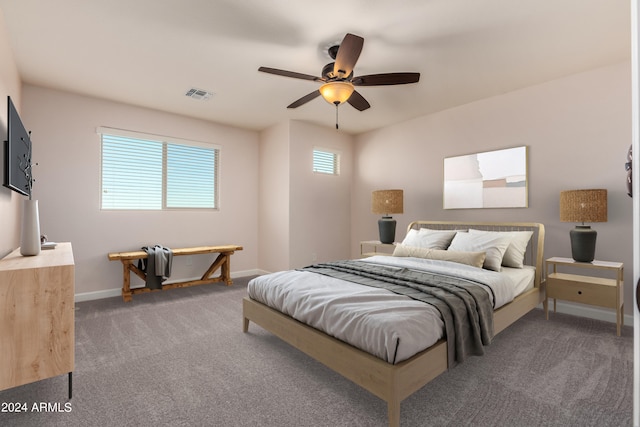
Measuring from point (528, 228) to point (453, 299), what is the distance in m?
2.31

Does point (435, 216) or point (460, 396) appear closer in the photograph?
point (460, 396)

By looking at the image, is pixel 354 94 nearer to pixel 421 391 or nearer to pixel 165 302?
pixel 421 391

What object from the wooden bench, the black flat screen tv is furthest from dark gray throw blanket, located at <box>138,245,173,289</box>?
the black flat screen tv

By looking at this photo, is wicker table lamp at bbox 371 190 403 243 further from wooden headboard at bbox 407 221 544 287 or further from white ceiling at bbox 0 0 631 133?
white ceiling at bbox 0 0 631 133

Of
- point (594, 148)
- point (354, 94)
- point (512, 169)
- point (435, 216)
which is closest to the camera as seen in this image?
point (354, 94)

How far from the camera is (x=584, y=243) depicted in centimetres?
299

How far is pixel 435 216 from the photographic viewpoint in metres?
4.59

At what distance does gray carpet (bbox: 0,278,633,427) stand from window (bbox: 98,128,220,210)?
208 cm

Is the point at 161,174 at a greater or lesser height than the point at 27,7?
lesser

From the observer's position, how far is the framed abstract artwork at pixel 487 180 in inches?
148

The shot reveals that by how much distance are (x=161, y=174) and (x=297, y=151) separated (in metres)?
2.13

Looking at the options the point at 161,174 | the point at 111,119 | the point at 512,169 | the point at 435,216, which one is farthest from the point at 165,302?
the point at 512,169

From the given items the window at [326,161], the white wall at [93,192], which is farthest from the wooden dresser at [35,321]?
the window at [326,161]

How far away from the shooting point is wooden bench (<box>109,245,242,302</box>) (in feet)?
12.9
